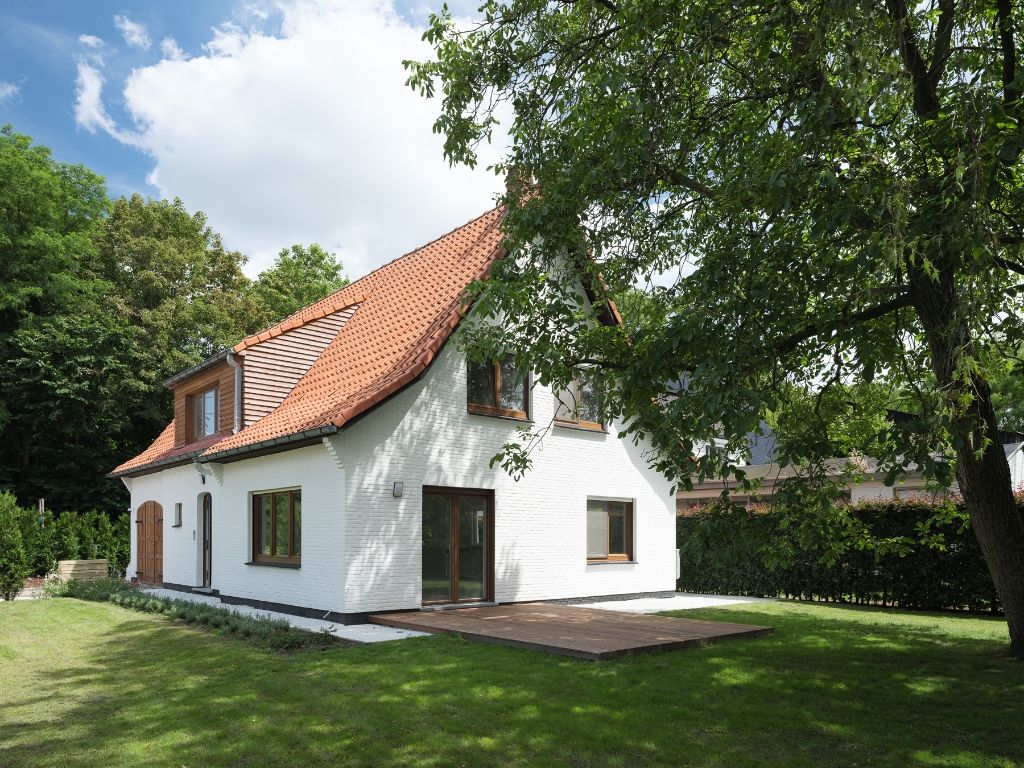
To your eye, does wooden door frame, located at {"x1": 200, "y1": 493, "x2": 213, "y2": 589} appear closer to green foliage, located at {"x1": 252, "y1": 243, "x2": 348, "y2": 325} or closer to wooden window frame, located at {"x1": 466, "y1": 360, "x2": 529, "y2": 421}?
wooden window frame, located at {"x1": 466, "y1": 360, "x2": 529, "y2": 421}

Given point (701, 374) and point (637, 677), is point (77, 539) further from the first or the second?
point (701, 374)

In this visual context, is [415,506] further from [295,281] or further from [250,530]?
[295,281]

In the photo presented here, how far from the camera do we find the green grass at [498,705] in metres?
5.93

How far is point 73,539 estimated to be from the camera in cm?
2430

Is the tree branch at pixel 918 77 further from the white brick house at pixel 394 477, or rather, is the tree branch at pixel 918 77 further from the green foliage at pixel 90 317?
the green foliage at pixel 90 317

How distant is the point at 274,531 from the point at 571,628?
6085mm

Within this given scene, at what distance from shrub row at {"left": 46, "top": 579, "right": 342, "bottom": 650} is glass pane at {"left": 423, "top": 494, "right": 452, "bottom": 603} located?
8.34 ft

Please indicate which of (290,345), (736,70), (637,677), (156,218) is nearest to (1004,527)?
(637,677)

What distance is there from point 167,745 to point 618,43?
7.94 m

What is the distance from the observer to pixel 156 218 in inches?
1335

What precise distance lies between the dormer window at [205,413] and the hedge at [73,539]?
7.71 metres

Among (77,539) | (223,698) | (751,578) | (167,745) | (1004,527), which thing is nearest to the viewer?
(167,745)

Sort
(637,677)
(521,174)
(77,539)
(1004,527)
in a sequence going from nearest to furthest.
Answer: (637,677)
(1004,527)
(521,174)
(77,539)

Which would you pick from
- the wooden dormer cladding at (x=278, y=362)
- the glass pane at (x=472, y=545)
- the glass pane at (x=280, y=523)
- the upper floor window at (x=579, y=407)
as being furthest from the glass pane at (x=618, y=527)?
the wooden dormer cladding at (x=278, y=362)
